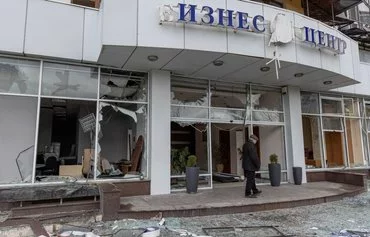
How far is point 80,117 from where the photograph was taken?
915 cm

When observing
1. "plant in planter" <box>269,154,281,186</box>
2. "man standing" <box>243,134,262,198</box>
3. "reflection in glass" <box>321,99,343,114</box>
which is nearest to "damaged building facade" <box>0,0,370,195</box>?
"plant in planter" <box>269,154,281,186</box>

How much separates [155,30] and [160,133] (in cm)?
288

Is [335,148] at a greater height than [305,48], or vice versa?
[305,48]

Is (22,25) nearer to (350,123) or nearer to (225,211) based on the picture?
(225,211)

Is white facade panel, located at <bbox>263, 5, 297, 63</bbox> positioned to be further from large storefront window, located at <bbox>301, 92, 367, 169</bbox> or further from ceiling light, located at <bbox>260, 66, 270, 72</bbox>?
large storefront window, located at <bbox>301, 92, 367, 169</bbox>

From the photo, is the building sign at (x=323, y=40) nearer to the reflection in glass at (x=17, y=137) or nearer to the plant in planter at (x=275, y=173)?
the plant in planter at (x=275, y=173)

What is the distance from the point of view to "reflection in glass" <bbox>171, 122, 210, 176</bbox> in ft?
28.9

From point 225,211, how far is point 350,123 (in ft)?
30.2

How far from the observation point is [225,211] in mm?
6586

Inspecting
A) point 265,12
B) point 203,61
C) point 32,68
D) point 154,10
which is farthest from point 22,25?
point 265,12

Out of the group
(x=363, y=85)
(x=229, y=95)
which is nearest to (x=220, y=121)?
(x=229, y=95)

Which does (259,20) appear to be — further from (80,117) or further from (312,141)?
(312,141)

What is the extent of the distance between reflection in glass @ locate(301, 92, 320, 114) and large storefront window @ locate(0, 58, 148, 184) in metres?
6.50

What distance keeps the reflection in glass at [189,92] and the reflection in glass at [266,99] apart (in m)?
2.03
